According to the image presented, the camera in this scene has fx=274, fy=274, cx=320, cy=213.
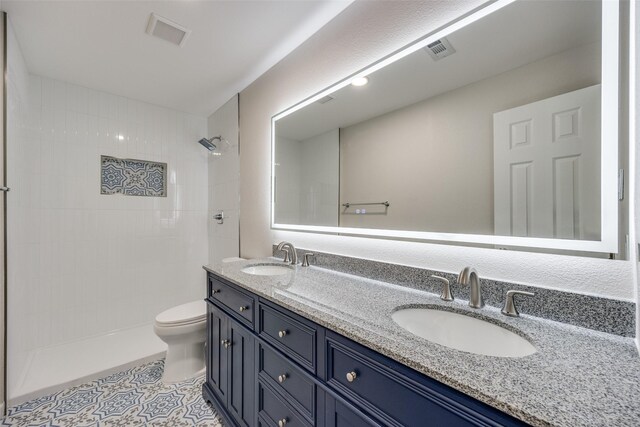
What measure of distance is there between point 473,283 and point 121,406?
214 cm

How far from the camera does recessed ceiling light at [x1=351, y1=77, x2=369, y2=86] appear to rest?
144cm

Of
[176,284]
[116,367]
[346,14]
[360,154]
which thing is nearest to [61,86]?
[176,284]

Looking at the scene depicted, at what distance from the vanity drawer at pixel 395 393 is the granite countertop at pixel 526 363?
4cm

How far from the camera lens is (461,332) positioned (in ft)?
2.97

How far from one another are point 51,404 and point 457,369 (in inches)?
95.9

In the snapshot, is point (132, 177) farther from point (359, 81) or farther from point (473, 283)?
point (473, 283)

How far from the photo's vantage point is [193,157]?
314 centimetres

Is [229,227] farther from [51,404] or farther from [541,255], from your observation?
[541,255]

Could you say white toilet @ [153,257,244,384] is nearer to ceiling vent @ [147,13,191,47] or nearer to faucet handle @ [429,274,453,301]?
faucet handle @ [429,274,453,301]

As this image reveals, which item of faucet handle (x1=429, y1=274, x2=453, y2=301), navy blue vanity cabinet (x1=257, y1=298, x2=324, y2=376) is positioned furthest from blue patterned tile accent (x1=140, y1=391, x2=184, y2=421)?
faucet handle (x1=429, y1=274, x2=453, y2=301)

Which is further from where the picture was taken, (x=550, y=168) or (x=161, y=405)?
(x=161, y=405)

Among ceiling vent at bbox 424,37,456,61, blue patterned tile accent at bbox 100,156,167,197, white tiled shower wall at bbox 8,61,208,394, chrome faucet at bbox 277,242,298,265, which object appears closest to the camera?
ceiling vent at bbox 424,37,456,61

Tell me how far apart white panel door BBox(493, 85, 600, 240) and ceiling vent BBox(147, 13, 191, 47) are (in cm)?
187

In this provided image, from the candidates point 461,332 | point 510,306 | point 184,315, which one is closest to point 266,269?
point 184,315
